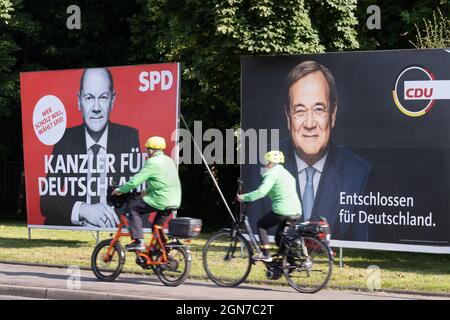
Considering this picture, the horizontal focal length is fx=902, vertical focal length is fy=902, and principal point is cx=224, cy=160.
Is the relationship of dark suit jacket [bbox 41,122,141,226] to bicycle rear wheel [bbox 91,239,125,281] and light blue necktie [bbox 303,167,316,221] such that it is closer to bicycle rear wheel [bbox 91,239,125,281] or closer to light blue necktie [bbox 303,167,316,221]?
light blue necktie [bbox 303,167,316,221]

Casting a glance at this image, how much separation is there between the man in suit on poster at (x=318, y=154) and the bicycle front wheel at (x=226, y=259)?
2.78m

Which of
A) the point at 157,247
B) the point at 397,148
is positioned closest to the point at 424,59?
the point at 397,148

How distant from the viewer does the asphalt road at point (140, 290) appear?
38.3ft

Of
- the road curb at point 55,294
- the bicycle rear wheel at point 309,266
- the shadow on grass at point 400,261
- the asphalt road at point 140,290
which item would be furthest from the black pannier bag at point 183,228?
the shadow on grass at point 400,261

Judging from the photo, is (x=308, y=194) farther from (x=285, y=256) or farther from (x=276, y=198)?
(x=285, y=256)

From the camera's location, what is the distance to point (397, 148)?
594 inches

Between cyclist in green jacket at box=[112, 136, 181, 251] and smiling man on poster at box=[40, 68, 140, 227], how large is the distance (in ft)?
13.7

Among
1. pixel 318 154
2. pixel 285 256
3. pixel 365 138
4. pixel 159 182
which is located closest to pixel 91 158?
pixel 318 154

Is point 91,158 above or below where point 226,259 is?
above

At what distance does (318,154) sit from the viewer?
15.8m

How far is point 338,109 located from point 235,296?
16.2ft

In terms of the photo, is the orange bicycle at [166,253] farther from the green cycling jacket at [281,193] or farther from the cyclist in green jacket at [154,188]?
the green cycling jacket at [281,193]

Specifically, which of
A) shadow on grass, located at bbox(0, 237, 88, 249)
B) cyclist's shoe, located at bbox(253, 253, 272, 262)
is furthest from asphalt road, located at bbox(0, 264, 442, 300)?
shadow on grass, located at bbox(0, 237, 88, 249)

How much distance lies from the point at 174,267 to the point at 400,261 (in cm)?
600
